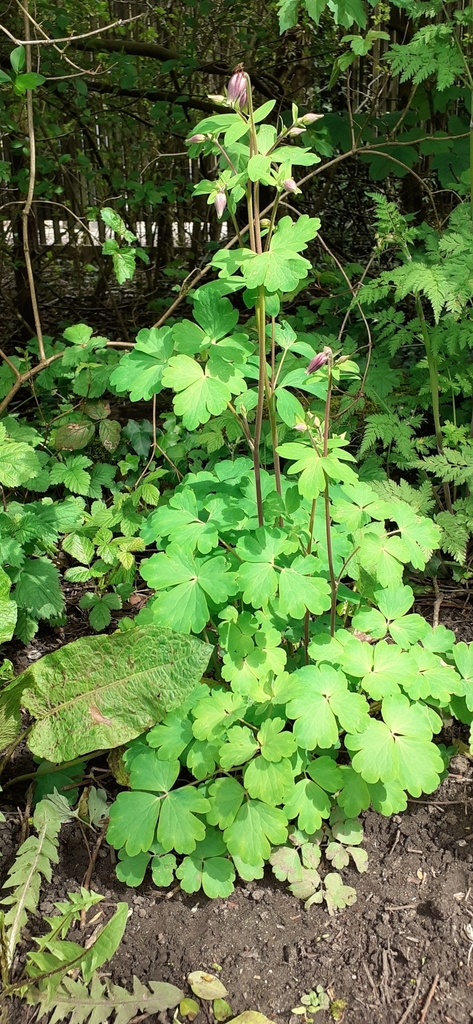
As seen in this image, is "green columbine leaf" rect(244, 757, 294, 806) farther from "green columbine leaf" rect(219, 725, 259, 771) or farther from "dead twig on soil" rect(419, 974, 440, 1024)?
"dead twig on soil" rect(419, 974, 440, 1024)

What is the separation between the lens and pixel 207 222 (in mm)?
4535

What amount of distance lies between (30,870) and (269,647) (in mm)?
731

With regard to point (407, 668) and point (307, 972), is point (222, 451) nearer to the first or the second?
point (407, 668)

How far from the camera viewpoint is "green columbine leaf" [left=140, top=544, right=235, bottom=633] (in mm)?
1574

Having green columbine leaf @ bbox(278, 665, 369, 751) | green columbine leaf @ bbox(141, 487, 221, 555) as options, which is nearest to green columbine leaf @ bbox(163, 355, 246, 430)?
green columbine leaf @ bbox(141, 487, 221, 555)

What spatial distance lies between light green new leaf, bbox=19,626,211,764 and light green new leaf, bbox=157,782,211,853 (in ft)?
0.58

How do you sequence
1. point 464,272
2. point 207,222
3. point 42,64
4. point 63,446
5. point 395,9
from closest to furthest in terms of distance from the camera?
1. point 464,272
2. point 63,446
3. point 42,64
4. point 395,9
5. point 207,222

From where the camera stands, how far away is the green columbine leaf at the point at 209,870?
1.56 meters

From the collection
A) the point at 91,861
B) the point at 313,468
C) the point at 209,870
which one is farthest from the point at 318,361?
the point at 91,861

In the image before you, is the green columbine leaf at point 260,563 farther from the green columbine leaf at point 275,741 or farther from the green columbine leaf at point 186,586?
the green columbine leaf at point 275,741

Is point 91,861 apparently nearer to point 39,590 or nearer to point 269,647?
point 269,647

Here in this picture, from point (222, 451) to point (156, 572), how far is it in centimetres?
130

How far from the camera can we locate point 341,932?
5.01 ft

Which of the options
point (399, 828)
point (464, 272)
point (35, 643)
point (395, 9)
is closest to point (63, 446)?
point (35, 643)
